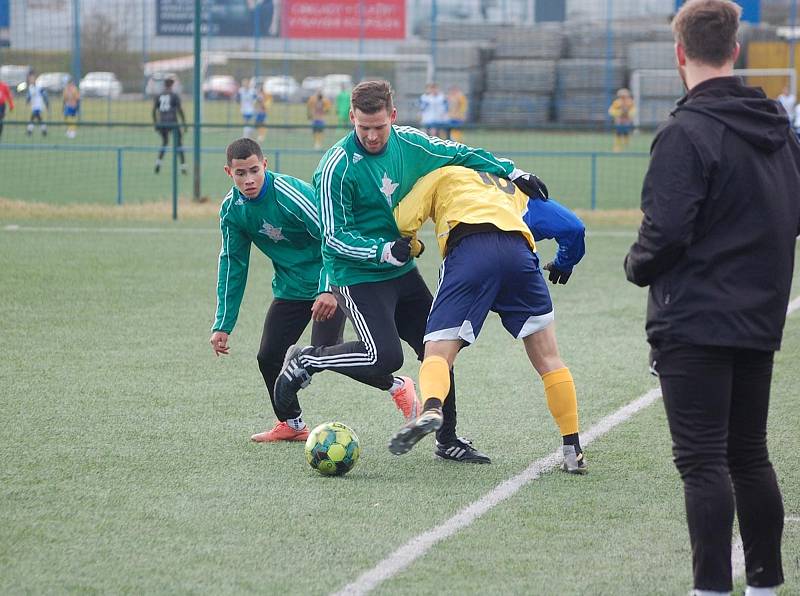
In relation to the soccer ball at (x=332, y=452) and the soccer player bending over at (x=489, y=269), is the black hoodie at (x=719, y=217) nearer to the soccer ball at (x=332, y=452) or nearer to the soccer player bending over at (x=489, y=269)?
the soccer player bending over at (x=489, y=269)

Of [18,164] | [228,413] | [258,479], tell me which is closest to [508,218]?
[258,479]

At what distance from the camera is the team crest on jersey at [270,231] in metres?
6.22

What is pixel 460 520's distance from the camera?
5.00m

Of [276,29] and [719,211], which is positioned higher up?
[276,29]

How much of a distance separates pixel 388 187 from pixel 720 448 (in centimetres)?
239

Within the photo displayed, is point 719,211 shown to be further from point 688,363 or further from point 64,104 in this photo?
point 64,104

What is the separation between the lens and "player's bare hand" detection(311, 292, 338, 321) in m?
5.86

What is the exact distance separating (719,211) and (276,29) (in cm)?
3637

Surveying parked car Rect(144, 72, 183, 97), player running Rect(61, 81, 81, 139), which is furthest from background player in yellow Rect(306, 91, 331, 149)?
player running Rect(61, 81, 81, 139)

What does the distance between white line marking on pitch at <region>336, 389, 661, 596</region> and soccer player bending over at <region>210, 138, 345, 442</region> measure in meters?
1.16

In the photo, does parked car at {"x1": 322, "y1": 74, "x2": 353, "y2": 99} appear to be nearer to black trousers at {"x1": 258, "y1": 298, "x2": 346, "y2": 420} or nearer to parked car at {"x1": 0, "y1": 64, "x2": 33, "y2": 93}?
parked car at {"x1": 0, "y1": 64, "x2": 33, "y2": 93}

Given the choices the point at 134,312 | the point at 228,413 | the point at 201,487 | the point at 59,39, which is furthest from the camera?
the point at 59,39

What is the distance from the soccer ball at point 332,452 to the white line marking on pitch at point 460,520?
68cm

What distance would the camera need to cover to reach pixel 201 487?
18.0 feet
